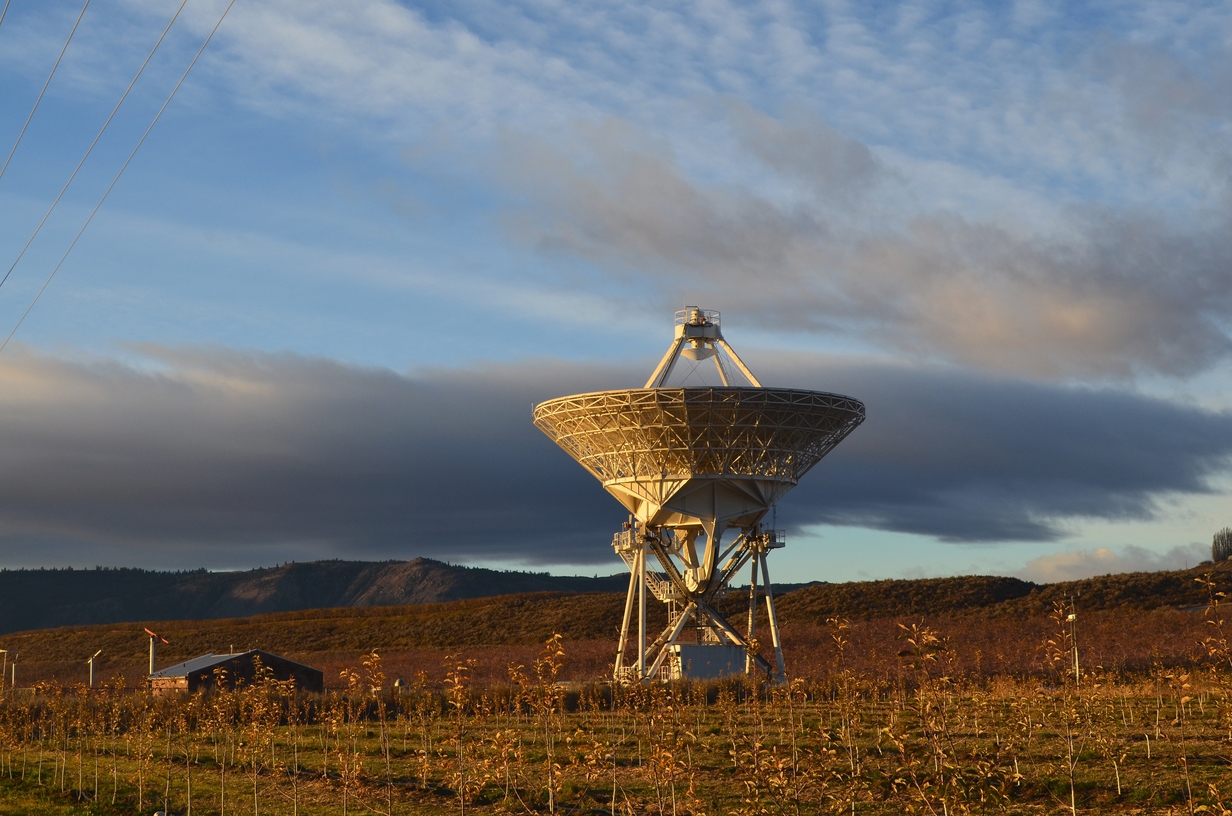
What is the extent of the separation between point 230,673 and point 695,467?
2523cm

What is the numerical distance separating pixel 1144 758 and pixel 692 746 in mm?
10250

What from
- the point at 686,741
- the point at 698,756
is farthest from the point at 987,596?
the point at 698,756

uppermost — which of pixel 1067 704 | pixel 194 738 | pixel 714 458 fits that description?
pixel 714 458

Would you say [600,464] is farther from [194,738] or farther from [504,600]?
[504,600]

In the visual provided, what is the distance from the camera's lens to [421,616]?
403 feet

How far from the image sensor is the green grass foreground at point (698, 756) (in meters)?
16.1

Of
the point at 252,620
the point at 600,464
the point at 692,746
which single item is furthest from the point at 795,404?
the point at 252,620

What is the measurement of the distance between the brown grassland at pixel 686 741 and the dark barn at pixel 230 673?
4.05 meters

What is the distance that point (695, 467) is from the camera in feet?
155

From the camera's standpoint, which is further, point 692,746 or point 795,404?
point 795,404

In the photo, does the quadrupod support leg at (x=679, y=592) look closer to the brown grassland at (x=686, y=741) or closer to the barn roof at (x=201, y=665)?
the brown grassland at (x=686, y=741)

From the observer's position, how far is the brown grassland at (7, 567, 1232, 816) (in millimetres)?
17203

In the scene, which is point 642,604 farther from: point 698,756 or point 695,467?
point 698,756

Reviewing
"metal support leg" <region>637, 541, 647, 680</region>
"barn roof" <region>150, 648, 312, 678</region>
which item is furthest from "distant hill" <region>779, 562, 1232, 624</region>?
"barn roof" <region>150, 648, 312, 678</region>
